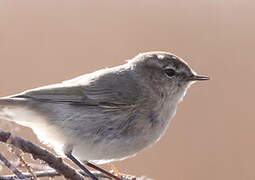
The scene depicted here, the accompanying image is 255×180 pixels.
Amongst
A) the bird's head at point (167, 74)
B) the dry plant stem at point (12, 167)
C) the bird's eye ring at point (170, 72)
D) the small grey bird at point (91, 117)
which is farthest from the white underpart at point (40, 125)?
the dry plant stem at point (12, 167)

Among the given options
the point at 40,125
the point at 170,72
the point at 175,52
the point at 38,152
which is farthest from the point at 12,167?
the point at 175,52

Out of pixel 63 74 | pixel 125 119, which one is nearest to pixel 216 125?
pixel 63 74

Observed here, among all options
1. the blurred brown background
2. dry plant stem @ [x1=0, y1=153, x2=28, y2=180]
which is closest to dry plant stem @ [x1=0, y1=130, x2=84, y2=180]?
dry plant stem @ [x1=0, y1=153, x2=28, y2=180]

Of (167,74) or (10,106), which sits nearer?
(10,106)

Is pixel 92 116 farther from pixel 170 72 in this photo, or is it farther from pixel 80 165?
pixel 170 72

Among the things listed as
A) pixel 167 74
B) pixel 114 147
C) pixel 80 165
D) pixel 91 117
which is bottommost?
pixel 80 165

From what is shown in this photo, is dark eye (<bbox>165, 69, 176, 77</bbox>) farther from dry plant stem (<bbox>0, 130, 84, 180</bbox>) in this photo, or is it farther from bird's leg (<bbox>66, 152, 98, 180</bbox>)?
dry plant stem (<bbox>0, 130, 84, 180</bbox>)
